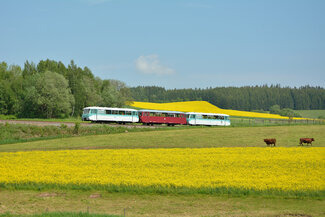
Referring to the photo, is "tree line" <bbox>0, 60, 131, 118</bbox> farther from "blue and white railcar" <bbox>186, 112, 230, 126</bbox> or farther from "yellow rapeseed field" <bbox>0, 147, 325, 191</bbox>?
"yellow rapeseed field" <bbox>0, 147, 325, 191</bbox>

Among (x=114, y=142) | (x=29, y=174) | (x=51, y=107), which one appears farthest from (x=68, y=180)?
(x=51, y=107)

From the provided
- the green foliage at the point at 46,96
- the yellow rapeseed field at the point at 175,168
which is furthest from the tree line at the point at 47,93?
the yellow rapeseed field at the point at 175,168

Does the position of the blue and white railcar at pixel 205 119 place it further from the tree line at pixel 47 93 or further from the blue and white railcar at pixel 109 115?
the tree line at pixel 47 93

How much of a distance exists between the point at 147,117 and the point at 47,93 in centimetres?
3083

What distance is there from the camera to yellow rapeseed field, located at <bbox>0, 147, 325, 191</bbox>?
19.9 m

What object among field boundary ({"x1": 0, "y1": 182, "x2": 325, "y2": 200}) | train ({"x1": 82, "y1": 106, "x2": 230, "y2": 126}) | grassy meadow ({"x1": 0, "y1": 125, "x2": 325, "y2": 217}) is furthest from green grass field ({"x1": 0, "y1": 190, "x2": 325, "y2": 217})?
train ({"x1": 82, "y1": 106, "x2": 230, "y2": 126})

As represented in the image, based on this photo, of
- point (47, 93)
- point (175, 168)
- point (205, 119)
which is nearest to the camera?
point (175, 168)

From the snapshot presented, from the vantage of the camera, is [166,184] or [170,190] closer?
[170,190]

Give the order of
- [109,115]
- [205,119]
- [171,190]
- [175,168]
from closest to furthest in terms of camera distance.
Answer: [171,190]
[175,168]
[109,115]
[205,119]

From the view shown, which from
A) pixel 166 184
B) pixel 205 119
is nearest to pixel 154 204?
pixel 166 184

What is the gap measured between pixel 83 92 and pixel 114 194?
85.7 meters

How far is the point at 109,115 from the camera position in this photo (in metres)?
66.2

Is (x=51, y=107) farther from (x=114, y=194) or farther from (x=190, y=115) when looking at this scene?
(x=114, y=194)

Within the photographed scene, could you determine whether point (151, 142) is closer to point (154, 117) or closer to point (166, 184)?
point (166, 184)
